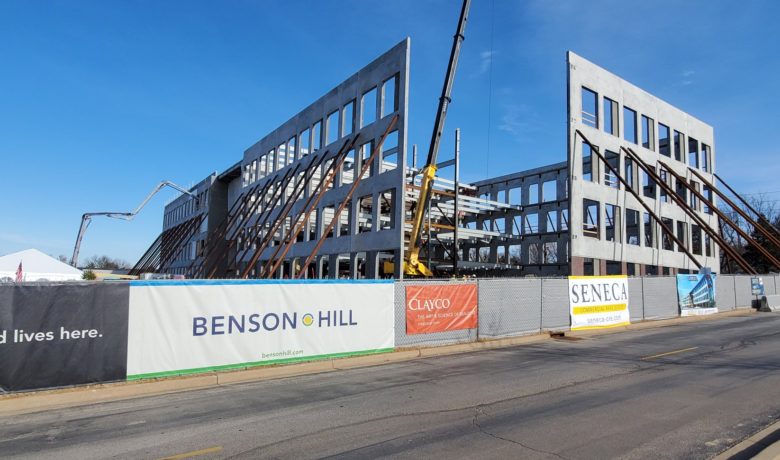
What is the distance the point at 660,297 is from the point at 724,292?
733 cm

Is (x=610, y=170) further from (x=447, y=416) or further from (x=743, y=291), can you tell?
(x=447, y=416)

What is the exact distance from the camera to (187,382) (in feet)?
30.6

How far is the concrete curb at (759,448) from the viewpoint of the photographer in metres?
4.75

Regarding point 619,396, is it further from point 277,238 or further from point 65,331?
point 277,238

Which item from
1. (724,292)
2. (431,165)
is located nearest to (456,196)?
(431,165)

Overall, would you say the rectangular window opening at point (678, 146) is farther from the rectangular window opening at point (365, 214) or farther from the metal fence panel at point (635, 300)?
the rectangular window opening at point (365, 214)

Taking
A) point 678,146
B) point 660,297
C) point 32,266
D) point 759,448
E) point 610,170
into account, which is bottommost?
point 759,448

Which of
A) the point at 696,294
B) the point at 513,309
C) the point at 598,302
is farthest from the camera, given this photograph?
the point at 696,294

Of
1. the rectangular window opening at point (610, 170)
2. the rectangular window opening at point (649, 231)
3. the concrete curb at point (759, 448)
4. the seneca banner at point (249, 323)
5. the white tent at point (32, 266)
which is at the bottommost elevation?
the concrete curb at point (759, 448)

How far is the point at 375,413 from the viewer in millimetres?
7023

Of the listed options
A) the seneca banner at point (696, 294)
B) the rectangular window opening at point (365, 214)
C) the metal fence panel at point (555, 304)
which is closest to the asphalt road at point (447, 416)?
the metal fence panel at point (555, 304)

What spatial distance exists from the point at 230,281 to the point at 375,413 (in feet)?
15.5

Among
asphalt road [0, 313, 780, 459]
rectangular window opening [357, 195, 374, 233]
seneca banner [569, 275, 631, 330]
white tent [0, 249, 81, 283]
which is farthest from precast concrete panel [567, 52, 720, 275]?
white tent [0, 249, 81, 283]

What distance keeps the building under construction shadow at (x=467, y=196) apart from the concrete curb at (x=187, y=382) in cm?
673
